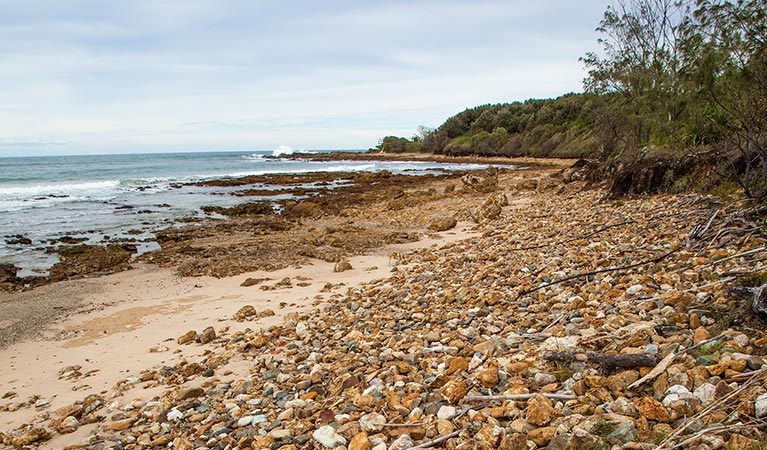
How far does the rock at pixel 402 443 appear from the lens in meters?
2.67

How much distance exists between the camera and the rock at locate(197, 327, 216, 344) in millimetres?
5867

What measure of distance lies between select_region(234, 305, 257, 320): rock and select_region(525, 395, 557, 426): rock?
4.93 m

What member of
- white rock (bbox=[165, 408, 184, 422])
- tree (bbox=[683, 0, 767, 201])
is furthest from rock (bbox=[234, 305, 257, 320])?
tree (bbox=[683, 0, 767, 201])

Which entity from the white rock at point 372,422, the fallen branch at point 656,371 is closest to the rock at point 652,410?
the fallen branch at point 656,371

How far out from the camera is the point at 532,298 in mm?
4836

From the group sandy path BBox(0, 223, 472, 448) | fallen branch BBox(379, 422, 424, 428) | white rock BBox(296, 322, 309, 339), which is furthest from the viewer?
white rock BBox(296, 322, 309, 339)

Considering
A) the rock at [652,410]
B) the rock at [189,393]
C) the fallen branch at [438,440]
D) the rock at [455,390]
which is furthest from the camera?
the rock at [189,393]

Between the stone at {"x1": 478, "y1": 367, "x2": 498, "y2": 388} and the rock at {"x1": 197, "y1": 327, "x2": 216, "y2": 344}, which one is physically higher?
the stone at {"x1": 478, "y1": 367, "x2": 498, "y2": 388}

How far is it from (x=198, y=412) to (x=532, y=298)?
3.33 metres

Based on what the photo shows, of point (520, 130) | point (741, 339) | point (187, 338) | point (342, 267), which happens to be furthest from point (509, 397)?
point (520, 130)

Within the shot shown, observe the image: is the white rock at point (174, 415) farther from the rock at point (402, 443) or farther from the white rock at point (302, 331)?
the rock at point (402, 443)

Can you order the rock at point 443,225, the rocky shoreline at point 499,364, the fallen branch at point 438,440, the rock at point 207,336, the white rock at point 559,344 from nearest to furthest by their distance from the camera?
the rocky shoreline at point 499,364 < the fallen branch at point 438,440 < the white rock at point 559,344 < the rock at point 207,336 < the rock at point 443,225

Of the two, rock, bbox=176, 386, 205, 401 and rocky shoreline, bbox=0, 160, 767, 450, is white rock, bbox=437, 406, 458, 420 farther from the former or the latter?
rock, bbox=176, 386, 205, 401

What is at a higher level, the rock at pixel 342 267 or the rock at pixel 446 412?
the rock at pixel 446 412
